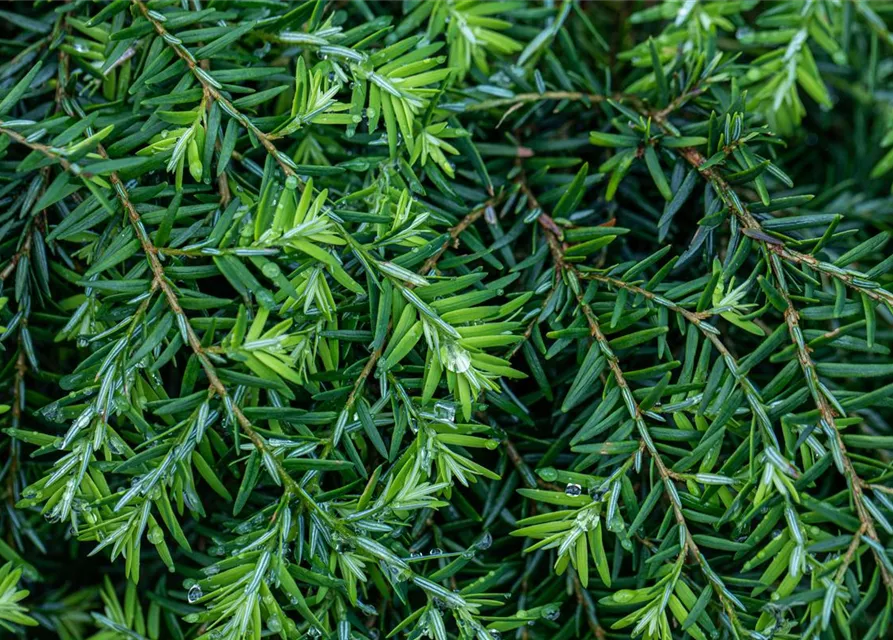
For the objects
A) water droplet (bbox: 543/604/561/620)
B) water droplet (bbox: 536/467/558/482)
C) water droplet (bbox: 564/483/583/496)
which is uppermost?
water droplet (bbox: 536/467/558/482)

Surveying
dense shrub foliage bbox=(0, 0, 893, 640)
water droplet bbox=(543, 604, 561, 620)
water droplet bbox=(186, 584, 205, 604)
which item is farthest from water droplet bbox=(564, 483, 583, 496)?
water droplet bbox=(186, 584, 205, 604)

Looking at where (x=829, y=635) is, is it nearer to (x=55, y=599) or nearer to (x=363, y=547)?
(x=363, y=547)

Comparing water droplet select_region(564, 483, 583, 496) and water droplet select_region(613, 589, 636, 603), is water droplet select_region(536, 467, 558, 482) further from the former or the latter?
water droplet select_region(613, 589, 636, 603)

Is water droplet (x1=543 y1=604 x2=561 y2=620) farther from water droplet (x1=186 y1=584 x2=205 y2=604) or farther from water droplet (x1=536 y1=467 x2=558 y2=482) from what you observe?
water droplet (x1=186 y1=584 x2=205 y2=604)

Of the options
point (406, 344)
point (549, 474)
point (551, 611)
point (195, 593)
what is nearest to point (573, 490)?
point (549, 474)

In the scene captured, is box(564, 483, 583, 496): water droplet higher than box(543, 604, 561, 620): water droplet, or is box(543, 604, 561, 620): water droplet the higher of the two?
box(564, 483, 583, 496): water droplet

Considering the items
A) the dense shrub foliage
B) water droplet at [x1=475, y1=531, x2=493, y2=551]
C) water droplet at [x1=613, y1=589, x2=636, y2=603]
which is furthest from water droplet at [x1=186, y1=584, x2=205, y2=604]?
water droplet at [x1=613, y1=589, x2=636, y2=603]

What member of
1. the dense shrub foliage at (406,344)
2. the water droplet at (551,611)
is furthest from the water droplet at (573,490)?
the water droplet at (551,611)

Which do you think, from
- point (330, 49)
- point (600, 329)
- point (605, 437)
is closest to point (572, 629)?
point (605, 437)

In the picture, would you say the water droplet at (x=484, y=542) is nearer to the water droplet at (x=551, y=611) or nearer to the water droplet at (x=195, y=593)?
the water droplet at (x=551, y=611)
